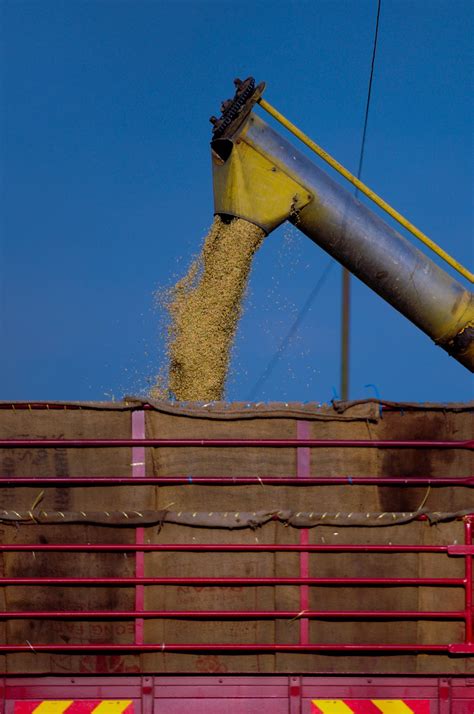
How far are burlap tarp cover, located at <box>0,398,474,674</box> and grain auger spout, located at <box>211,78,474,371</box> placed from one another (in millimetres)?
1642

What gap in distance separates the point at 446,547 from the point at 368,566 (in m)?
0.37

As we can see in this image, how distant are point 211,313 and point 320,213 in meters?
0.93

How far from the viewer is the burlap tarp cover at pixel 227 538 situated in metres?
4.11

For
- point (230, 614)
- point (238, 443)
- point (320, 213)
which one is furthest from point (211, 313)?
point (230, 614)

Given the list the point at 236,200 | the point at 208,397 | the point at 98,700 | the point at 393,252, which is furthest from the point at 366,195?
the point at 98,700

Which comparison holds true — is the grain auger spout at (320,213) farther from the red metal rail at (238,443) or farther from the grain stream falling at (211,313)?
the red metal rail at (238,443)

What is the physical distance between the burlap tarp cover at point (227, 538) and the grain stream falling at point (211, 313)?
134 centimetres

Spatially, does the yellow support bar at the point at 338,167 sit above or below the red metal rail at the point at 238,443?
above

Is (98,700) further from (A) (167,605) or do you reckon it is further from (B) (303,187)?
(B) (303,187)

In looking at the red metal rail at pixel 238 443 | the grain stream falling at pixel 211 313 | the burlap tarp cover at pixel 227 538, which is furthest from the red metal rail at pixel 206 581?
the grain stream falling at pixel 211 313

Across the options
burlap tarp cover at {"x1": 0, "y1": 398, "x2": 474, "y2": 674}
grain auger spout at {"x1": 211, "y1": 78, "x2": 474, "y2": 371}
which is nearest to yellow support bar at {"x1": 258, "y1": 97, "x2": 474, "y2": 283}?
grain auger spout at {"x1": 211, "y1": 78, "x2": 474, "y2": 371}

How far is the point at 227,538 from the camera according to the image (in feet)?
13.4

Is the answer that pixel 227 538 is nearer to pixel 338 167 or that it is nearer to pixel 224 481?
pixel 224 481

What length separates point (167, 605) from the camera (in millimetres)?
4109
